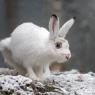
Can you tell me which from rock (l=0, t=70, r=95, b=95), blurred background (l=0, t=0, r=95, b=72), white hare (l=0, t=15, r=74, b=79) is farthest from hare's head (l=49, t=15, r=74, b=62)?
blurred background (l=0, t=0, r=95, b=72)

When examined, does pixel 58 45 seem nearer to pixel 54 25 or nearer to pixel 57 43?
pixel 57 43

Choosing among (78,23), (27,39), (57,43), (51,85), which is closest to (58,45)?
(57,43)

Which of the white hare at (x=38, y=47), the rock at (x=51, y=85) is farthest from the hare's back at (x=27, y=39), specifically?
the rock at (x=51, y=85)

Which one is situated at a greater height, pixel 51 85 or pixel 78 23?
pixel 78 23

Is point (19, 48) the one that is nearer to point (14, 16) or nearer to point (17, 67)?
point (17, 67)

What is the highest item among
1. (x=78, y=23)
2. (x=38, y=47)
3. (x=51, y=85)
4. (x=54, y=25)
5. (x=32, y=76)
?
(x=78, y=23)

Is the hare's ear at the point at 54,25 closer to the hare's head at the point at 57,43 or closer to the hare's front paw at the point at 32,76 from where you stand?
the hare's head at the point at 57,43

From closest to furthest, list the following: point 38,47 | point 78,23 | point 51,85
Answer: point 51,85, point 38,47, point 78,23
